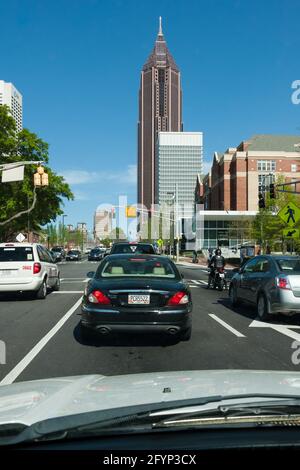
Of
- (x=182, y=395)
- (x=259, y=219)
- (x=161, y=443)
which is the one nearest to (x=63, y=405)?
(x=182, y=395)

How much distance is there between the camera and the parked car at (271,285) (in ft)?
34.3

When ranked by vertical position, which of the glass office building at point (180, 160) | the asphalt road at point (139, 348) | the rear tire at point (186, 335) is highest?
the glass office building at point (180, 160)

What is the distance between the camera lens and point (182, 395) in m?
3.27

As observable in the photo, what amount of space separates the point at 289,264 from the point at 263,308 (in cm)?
115

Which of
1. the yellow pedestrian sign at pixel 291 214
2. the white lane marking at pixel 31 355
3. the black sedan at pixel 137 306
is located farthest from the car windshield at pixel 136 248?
the black sedan at pixel 137 306

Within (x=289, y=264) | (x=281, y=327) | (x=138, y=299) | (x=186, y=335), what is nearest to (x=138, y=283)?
(x=138, y=299)

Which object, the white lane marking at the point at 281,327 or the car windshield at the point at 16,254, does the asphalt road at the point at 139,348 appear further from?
the car windshield at the point at 16,254

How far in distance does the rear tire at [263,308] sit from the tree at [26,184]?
127 feet

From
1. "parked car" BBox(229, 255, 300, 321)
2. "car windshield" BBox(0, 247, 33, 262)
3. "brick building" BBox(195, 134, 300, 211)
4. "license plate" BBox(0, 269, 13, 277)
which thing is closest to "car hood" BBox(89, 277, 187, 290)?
"parked car" BBox(229, 255, 300, 321)

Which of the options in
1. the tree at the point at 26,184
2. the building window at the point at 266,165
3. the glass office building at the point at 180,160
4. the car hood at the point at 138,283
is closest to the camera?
the car hood at the point at 138,283

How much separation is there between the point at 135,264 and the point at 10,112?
1723 inches

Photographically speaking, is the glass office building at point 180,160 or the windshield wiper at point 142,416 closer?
the windshield wiper at point 142,416

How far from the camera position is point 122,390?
11.9ft

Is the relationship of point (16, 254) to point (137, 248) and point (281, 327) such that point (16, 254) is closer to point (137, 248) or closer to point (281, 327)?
point (137, 248)
